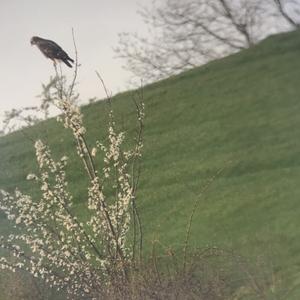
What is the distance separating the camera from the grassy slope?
1114cm

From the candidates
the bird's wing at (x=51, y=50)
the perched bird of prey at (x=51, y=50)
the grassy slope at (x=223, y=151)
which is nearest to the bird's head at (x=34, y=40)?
the perched bird of prey at (x=51, y=50)

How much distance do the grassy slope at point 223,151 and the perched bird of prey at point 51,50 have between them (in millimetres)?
3312

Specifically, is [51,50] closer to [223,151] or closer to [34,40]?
[34,40]

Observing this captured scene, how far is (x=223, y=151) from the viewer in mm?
13945

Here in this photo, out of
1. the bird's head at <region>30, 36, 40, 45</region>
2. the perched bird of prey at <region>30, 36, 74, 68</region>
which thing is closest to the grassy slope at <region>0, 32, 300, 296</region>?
the perched bird of prey at <region>30, 36, 74, 68</region>

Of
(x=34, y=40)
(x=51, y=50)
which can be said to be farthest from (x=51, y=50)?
(x=34, y=40)

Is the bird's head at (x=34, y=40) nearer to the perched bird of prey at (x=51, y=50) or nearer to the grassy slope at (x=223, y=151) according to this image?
the perched bird of prey at (x=51, y=50)

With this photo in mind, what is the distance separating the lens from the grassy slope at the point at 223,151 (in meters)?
11.1

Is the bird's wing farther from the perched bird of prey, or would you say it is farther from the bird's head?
the bird's head

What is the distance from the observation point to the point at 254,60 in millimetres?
17266

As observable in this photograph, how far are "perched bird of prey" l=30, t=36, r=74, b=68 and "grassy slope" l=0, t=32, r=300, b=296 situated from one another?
3312mm

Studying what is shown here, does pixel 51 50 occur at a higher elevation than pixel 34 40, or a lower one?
lower

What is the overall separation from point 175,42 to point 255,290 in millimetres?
13751

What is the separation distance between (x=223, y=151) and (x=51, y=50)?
4263mm
